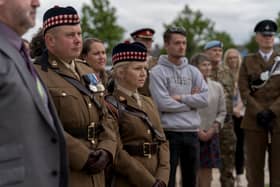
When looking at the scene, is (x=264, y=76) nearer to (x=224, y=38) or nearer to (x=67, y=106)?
(x=67, y=106)

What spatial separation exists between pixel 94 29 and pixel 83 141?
24.2 metres

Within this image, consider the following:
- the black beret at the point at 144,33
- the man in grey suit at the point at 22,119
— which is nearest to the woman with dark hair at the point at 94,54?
the black beret at the point at 144,33

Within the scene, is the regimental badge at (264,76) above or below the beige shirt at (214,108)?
above

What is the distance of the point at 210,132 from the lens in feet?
21.3

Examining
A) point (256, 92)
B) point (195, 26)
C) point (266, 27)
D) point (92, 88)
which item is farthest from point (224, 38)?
point (92, 88)

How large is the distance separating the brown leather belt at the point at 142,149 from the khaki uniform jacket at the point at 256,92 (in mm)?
2278

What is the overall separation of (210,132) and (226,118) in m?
0.67

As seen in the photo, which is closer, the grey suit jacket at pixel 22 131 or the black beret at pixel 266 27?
the grey suit jacket at pixel 22 131

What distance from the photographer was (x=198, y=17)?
3666cm

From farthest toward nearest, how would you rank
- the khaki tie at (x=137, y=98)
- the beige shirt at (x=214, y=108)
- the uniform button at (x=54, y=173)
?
1. the beige shirt at (x=214, y=108)
2. the khaki tie at (x=137, y=98)
3. the uniform button at (x=54, y=173)

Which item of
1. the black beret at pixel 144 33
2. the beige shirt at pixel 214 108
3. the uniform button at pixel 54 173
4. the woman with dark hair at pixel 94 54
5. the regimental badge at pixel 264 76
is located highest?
the black beret at pixel 144 33

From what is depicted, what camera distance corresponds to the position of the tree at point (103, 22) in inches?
1061

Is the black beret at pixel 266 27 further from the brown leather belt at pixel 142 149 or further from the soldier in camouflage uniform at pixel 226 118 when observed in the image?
the brown leather belt at pixel 142 149

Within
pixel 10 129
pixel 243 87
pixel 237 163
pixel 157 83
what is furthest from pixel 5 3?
pixel 237 163
